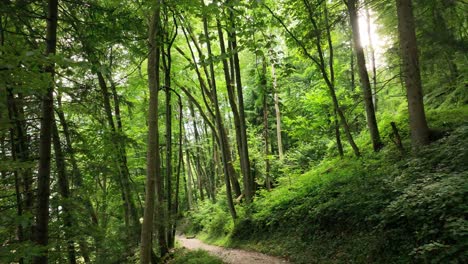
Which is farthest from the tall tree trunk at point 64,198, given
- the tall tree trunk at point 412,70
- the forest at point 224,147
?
the tall tree trunk at point 412,70

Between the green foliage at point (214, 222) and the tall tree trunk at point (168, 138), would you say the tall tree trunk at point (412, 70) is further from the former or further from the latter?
the green foliage at point (214, 222)

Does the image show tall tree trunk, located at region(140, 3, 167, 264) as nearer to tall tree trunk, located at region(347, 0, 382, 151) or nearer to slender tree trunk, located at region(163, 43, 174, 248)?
slender tree trunk, located at region(163, 43, 174, 248)

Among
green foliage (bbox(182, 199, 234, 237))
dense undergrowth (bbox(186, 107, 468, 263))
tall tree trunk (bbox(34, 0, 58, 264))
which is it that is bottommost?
green foliage (bbox(182, 199, 234, 237))

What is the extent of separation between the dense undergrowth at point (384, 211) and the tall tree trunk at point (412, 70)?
1.32 ft

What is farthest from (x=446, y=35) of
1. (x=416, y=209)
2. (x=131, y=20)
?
(x=131, y=20)

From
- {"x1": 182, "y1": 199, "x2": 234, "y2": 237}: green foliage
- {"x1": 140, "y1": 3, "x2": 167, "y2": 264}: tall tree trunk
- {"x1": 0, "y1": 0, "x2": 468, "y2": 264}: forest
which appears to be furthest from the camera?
{"x1": 182, "y1": 199, "x2": 234, "y2": 237}: green foliage

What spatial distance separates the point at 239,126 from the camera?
12.0 meters

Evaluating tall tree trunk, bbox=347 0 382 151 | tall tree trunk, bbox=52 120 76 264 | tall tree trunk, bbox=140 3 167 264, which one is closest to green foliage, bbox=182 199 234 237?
tall tree trunk, bbox=347 0 382 151

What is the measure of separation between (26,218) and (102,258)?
5.15 meters

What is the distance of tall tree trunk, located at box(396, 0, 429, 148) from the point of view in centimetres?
711

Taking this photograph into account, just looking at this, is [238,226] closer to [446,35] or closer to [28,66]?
[446,35]

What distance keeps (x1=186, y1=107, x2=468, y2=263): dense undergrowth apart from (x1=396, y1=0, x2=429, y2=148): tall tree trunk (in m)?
0.40

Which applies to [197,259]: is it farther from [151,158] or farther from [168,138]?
[168,138]

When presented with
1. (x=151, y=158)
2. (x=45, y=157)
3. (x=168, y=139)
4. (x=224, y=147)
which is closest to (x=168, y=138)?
(x=168, y=139)
